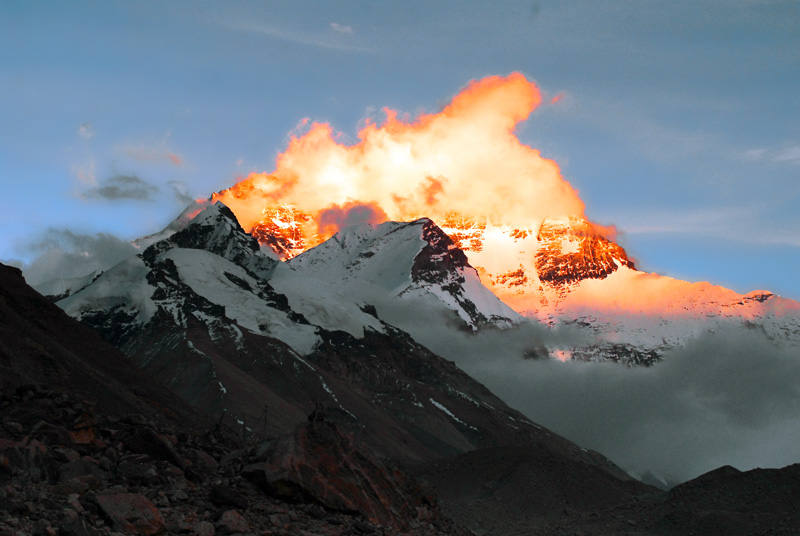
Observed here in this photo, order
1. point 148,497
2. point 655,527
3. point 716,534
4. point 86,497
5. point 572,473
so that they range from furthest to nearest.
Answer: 1. point 572,473
2. point 655,527
3. point 716,534
4. point 148,497
5. point 86,497

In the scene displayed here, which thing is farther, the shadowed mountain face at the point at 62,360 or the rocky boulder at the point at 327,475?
the shadowed mountain face at the point at 62,360

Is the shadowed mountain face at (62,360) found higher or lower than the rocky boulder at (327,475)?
higher

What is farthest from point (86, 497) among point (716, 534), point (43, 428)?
point (716, 534)

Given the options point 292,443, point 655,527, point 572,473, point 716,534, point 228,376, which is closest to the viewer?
point 292,443

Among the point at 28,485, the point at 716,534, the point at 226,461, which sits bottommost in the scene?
the point at 28,485

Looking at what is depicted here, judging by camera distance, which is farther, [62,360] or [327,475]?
[62,360]

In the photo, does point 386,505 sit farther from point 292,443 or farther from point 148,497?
point 148,497

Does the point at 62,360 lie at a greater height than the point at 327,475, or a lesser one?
greater

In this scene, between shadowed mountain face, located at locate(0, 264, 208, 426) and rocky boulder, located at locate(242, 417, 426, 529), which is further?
shadowed mountain face, located at locate(0, 264, 208, 426)

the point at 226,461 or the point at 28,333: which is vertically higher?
the point at 28,333

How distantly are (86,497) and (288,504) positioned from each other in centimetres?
787

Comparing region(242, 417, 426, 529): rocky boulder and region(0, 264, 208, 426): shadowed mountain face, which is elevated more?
region(0, 264, 208, 426): shadowed mountain face

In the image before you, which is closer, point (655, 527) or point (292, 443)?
point (292, 443)

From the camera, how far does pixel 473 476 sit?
358 feet
